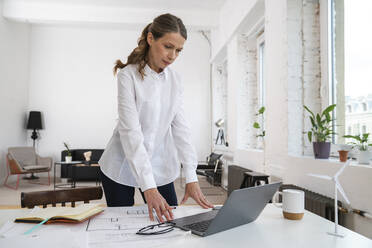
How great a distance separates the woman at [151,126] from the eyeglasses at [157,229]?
0.63 feet

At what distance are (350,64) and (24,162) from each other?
624 centimetres

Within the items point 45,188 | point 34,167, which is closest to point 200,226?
point 45,188

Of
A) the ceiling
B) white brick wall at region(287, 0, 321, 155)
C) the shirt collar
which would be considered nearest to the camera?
the shirt collar

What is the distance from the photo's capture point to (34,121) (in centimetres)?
684

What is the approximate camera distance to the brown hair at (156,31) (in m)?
1.32

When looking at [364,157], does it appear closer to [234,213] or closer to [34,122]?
[234,213]

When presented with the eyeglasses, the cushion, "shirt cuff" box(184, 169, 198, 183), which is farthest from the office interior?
the eyeglasses

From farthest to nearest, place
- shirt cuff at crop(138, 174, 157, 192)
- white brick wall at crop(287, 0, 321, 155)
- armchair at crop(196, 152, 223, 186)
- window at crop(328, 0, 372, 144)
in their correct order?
armchair at crop(196, 152, 223, 186) < white brick wall at crop(287, 0, 321, 155) < window at crop(328, 0, 372, 144) < shirt cuff at crop(138, 174, 157, 192)

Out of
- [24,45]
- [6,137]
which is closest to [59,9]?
[24,45]

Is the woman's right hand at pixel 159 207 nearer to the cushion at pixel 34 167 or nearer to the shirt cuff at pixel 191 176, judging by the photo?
the shirt cuff at pixel 191 176

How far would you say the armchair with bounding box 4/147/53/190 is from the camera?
575 centimetres

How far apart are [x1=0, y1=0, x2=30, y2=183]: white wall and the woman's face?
5.76 m

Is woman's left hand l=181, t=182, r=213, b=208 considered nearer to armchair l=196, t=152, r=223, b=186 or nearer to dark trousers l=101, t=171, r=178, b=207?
dark trousers l=101, t=171, r=178, b=207

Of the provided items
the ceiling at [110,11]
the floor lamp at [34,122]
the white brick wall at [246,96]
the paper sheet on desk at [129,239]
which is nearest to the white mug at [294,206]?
the paper sheet on desk at [129,239]
